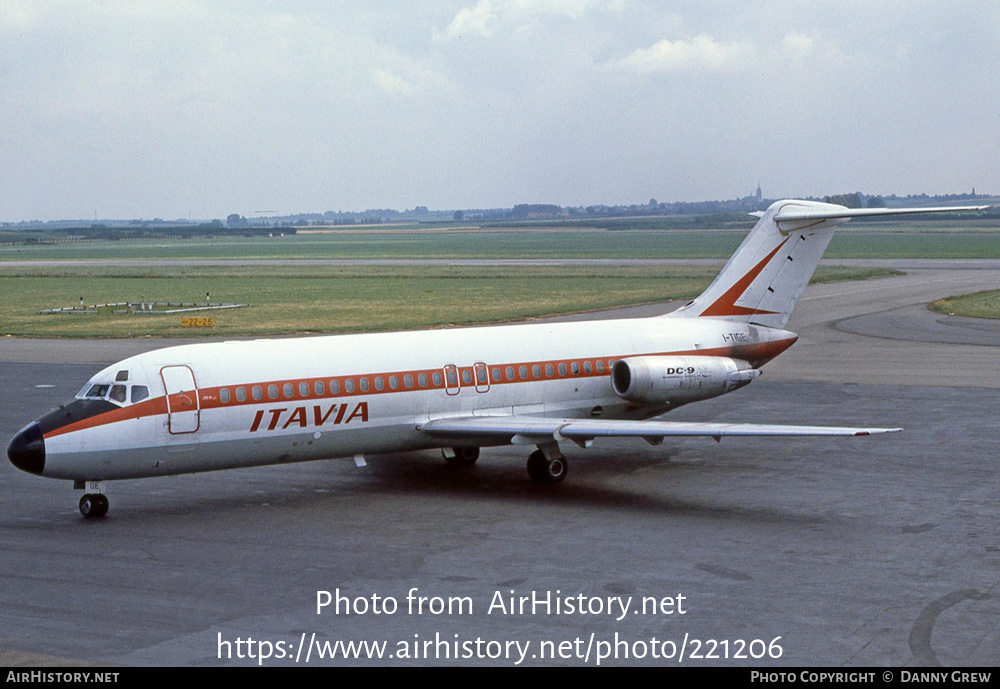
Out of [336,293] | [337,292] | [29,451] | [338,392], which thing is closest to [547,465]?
[338,392]

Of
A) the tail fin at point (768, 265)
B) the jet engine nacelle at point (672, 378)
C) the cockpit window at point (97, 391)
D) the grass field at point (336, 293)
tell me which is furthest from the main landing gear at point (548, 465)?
the grass field at point (336, 293)

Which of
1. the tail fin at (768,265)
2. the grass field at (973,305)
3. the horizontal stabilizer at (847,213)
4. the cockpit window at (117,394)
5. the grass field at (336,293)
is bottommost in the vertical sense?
the grass field at (973,305)

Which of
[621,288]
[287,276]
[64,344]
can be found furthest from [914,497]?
[287,276]

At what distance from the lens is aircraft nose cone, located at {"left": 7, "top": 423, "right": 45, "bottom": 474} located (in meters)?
20.2

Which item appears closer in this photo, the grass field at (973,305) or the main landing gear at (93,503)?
the main landing gear at (93,503)

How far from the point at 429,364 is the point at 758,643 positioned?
11251 millimetres

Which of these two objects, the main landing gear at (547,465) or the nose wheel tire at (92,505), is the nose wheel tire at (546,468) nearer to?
the main landing gear at (547,465)

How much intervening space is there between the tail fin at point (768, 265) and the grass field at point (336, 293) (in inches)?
1083

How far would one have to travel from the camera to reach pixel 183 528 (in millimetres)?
20703

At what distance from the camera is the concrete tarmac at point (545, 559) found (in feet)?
47.6

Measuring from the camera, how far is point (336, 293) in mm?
79750

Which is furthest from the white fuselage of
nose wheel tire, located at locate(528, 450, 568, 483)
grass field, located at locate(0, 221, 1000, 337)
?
grass field, located at locate(0, 221, 1000, 337)

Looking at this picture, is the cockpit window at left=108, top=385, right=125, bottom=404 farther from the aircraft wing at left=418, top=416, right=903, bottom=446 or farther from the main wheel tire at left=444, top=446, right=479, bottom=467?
the main wheel tire at left=444, top=446, right=479, bottom=467

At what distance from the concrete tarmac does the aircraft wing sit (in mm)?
1178
